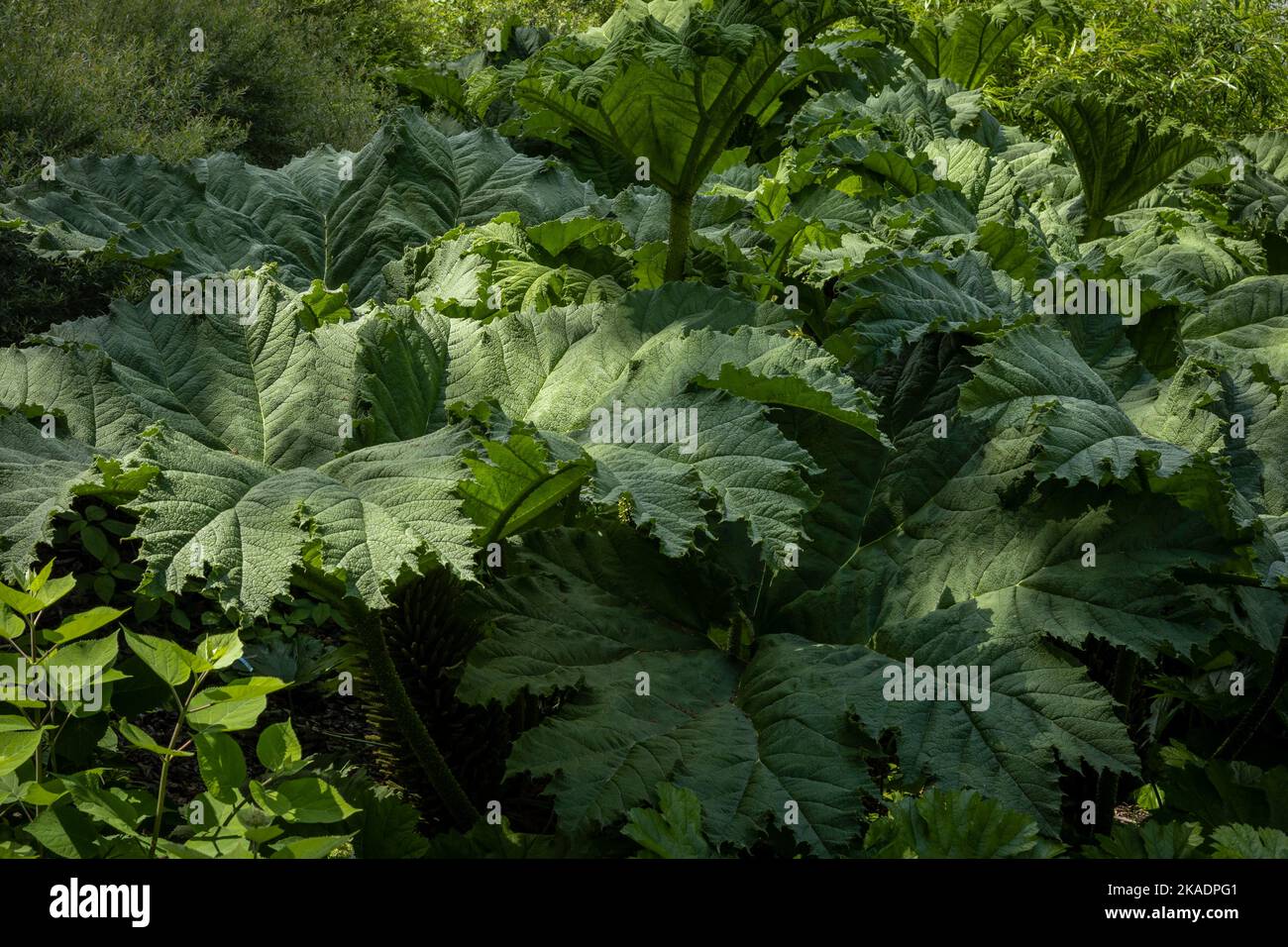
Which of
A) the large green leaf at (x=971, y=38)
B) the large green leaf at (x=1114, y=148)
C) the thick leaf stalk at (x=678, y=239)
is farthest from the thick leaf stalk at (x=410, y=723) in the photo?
the large green leaf at (x=971, y=38)

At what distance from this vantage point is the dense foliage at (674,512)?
5.74 feet

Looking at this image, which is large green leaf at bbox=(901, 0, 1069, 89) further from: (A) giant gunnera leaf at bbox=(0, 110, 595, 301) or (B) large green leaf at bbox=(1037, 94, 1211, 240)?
(A) giant gunnera leaf at bbox=(0, 110, 595, 301)

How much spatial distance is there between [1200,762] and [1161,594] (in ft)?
1.31

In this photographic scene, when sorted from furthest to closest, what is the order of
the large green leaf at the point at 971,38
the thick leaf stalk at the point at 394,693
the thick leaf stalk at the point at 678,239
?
the large green leaf at the point at 971,38, the thick leaf stalk at the point at 678,239, the thick leaf stalk at the point at 394,693

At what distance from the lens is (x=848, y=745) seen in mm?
1867

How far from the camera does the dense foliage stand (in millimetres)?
1751

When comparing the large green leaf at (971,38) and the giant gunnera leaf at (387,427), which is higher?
the large green leaf at (971,38)

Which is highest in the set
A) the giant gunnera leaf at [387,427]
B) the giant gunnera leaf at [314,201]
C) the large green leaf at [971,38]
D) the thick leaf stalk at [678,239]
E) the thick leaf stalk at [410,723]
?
the large green leaf at [971,38]

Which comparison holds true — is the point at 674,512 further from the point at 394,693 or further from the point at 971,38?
the point at 971,38

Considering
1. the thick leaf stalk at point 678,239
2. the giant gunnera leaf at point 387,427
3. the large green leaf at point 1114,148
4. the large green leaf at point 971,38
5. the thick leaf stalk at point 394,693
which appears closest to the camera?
the giant gunnera leaf at point 387,427

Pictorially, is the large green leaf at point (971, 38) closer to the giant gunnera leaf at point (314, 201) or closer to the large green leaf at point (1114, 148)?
the large green leaf at point (1114, 148)

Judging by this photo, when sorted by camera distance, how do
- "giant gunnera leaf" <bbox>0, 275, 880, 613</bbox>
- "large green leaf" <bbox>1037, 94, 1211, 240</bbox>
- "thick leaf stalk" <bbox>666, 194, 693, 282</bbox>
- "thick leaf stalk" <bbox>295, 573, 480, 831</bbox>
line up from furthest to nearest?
"large green leaf" <bbox>1037, 94, 1211, 240</bbox>, "thick leaf stalk" <bbox>666, 194, 693, 282</bbox>, "thick leaf stalk" <bbox>295, 573, 480, 831</bbox>, "giant gunnera leaf" <bbox>0, 275, 880, 613</bbox>

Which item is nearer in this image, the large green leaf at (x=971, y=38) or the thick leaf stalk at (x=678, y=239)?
the thick leaf stalk at (x=678, y=239)

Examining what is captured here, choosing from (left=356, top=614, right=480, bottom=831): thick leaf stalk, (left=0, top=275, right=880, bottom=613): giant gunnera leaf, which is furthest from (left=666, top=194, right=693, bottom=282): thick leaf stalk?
(left=356, top=614, right=480, bottom=831): thick leaf stalk
